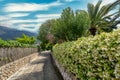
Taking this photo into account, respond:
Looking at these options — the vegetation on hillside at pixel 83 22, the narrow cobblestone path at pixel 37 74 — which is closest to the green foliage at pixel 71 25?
the vegetation on hillside at pixel 83 22

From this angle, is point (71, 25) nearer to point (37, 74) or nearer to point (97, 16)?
point (97, 16)

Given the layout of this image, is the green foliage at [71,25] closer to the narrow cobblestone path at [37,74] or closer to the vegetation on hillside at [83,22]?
the vegetation on hillside at [83,22]

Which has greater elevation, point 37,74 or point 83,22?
point 83,22

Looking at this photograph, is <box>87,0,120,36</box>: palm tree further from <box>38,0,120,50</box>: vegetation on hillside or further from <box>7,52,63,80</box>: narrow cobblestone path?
<box>7,52,63,80</box>: narrow cobblestone path

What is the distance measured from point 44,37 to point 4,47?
48744 mm

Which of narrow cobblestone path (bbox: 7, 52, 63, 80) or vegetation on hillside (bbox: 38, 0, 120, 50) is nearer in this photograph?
narrow cobblestone path (bbox: 7, 52, 63, 80)

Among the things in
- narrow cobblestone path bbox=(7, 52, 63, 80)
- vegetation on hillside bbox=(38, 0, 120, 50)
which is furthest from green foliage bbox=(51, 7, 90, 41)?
narrow cobblestone path bbox=(7, 52, 63, 80)

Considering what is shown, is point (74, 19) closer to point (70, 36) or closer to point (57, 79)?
point (70, 36)

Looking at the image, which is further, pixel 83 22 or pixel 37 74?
pixel 83 22

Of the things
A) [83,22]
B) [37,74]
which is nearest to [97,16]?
[83,22]

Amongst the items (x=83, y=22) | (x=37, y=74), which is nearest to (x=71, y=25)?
(x=83, y=22)

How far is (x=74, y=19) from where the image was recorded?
114ft

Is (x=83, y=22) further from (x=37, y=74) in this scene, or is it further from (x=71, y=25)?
(x=37, y=74)

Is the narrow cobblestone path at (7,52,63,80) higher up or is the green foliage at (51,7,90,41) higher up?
the green foliage at (51,7,90,41)
